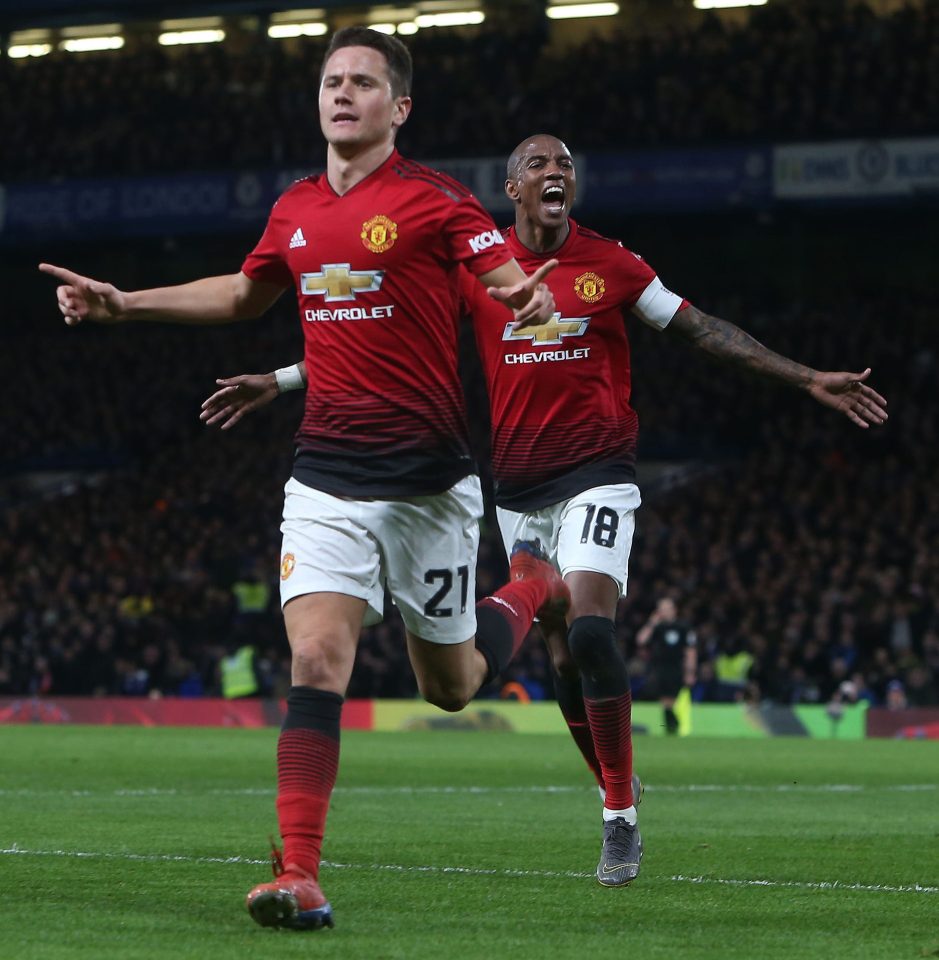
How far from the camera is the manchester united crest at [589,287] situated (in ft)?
24.5

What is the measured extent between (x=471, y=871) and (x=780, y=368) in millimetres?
2105

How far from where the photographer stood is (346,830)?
27.8 ft

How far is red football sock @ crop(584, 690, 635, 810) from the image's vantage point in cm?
694

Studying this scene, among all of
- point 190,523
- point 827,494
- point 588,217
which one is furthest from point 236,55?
point 827,494

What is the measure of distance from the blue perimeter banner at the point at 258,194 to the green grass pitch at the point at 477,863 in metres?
15.2

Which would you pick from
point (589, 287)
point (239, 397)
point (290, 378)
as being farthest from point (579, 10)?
point (239, 397)

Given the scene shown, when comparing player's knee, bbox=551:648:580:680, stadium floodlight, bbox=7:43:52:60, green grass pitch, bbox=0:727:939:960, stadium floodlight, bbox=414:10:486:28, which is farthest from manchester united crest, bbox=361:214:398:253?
stadium floodlight, bbox=7:43:52:60

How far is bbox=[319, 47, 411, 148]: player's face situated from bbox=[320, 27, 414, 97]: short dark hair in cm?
2

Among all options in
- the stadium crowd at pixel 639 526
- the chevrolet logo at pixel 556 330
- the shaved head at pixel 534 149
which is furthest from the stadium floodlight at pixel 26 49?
the chevrolet logo at pixel 556 330

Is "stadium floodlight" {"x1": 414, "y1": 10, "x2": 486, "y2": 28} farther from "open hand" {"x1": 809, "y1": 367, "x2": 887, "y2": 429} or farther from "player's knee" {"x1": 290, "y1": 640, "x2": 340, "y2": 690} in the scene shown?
"player's knee" {"x1": 290, "y1": 640, "x2": 340, "y2": 690}

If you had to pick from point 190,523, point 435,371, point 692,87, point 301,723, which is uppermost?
point 692,87

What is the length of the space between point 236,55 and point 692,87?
33.3ft

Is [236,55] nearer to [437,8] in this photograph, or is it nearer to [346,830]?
[437,8]

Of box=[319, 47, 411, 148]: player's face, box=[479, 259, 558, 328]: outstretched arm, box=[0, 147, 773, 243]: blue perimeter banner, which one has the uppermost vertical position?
box=[0, 147, 773, 243]: blue perimeter banner
